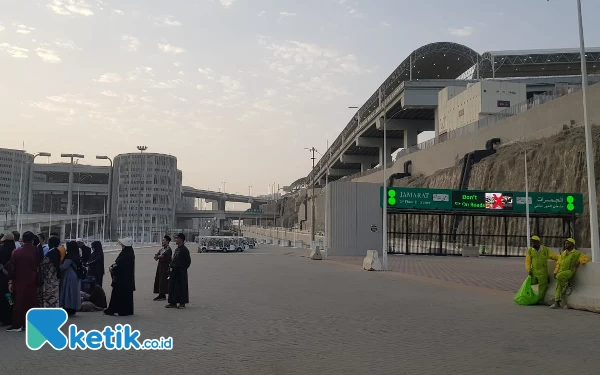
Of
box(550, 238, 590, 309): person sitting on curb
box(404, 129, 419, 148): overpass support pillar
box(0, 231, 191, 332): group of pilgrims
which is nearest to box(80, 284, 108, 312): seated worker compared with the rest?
box(0, 231, 191, 332): group of pilgrims

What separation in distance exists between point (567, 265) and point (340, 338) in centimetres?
650

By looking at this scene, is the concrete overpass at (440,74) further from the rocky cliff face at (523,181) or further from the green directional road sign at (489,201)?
the green directional road sign at (489,201)

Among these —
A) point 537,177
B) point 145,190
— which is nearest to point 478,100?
point 537,177

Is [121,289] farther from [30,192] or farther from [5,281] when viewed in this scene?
[30,192]

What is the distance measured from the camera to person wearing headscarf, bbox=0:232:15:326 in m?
8.85

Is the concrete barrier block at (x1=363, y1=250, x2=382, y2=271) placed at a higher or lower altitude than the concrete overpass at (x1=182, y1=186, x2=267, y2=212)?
lower

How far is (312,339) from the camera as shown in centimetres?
818

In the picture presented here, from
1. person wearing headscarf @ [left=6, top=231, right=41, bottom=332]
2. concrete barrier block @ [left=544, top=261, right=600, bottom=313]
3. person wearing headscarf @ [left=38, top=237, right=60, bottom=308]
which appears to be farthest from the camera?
concrete barrier block @ [left=544, top=261, right=600, bottom=313]

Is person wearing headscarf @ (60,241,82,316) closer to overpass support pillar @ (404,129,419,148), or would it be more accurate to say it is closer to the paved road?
the paved road

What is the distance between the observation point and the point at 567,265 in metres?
11.6

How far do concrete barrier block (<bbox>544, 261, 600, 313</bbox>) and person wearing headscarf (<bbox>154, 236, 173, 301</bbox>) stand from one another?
959 centimetres

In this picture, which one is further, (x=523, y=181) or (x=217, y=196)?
(x=217, y=196)

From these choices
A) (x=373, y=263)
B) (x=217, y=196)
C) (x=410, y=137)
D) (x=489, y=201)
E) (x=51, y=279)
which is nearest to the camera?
(x=51, y=279)

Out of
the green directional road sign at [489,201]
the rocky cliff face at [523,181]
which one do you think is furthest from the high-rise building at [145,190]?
the green directional road sign at [489,201]
